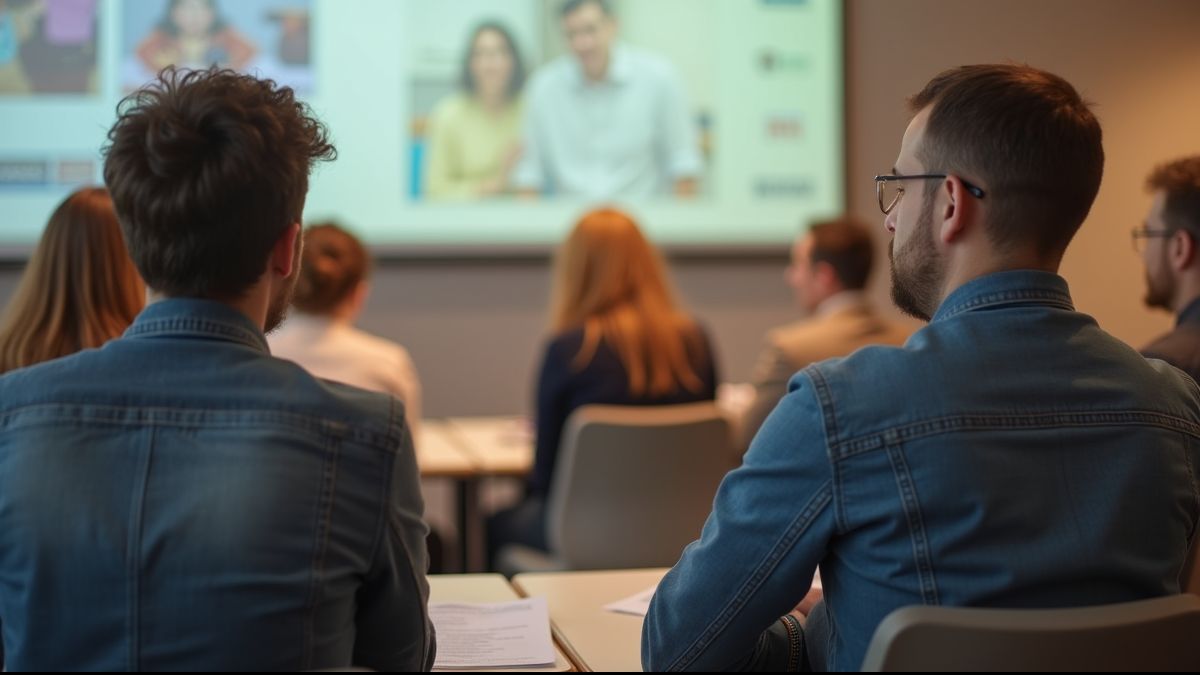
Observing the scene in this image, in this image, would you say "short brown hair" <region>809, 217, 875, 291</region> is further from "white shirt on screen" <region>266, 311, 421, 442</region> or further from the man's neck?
the man's neck

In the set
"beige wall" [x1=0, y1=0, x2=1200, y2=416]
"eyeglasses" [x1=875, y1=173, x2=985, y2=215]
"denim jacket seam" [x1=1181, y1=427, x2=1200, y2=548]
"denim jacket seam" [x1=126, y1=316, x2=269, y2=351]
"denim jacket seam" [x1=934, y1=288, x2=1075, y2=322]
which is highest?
"beige wall" [x1=0, y1=0, x2=1200, y2=416]

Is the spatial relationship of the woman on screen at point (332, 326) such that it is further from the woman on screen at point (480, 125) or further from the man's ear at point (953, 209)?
the man's ear at point (953, 209)

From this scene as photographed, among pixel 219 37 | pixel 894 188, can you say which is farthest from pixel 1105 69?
pixel 219 37

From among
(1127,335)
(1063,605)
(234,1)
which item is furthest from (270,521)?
(234,1)

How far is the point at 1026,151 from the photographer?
4.21ft

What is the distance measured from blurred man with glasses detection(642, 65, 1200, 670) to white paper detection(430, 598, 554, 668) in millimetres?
228

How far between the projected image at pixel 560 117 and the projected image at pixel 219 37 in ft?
1.51

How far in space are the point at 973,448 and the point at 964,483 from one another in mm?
35

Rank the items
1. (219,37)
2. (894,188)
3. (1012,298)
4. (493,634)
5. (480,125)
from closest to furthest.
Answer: (1012,298)
(894,188)
(493,634)
(219,37)
(480,125)

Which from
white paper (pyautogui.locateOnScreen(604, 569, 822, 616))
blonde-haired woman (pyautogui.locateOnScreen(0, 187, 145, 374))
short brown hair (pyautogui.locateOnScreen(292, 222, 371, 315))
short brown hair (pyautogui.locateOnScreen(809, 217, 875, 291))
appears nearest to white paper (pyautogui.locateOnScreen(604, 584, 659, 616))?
white paper (pyautogui.locateOnScreen(604, 569, 822, 616))

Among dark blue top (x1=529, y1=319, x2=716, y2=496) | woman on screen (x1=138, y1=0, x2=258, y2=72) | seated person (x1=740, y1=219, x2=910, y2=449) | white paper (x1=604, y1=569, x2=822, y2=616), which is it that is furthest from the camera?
woman on screen (x1=138, y1=0, x2=258, y2=72)

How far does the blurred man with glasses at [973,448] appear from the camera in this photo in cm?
116

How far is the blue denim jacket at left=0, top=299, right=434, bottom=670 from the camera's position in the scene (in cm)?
106

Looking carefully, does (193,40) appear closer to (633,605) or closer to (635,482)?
(635,482)
